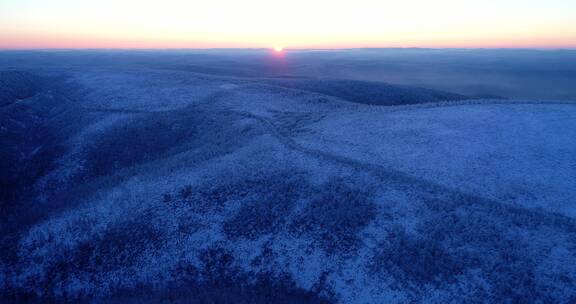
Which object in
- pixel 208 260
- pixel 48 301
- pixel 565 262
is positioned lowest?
pixel 48 301

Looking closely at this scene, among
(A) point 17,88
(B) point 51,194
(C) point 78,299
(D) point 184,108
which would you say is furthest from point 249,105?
(A) point 17,88

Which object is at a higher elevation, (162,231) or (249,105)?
(249,105)

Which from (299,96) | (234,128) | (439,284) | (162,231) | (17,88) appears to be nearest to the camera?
(439,284)

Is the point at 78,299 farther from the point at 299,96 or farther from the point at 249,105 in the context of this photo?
the point at 299,96

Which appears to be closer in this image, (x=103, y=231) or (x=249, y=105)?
(x=103, y=231)

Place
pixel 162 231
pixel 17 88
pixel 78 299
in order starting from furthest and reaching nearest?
pixel 17 88, pixel 162 231, pixel 78 299

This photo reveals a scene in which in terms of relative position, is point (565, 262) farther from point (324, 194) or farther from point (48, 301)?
point (48, 301)
